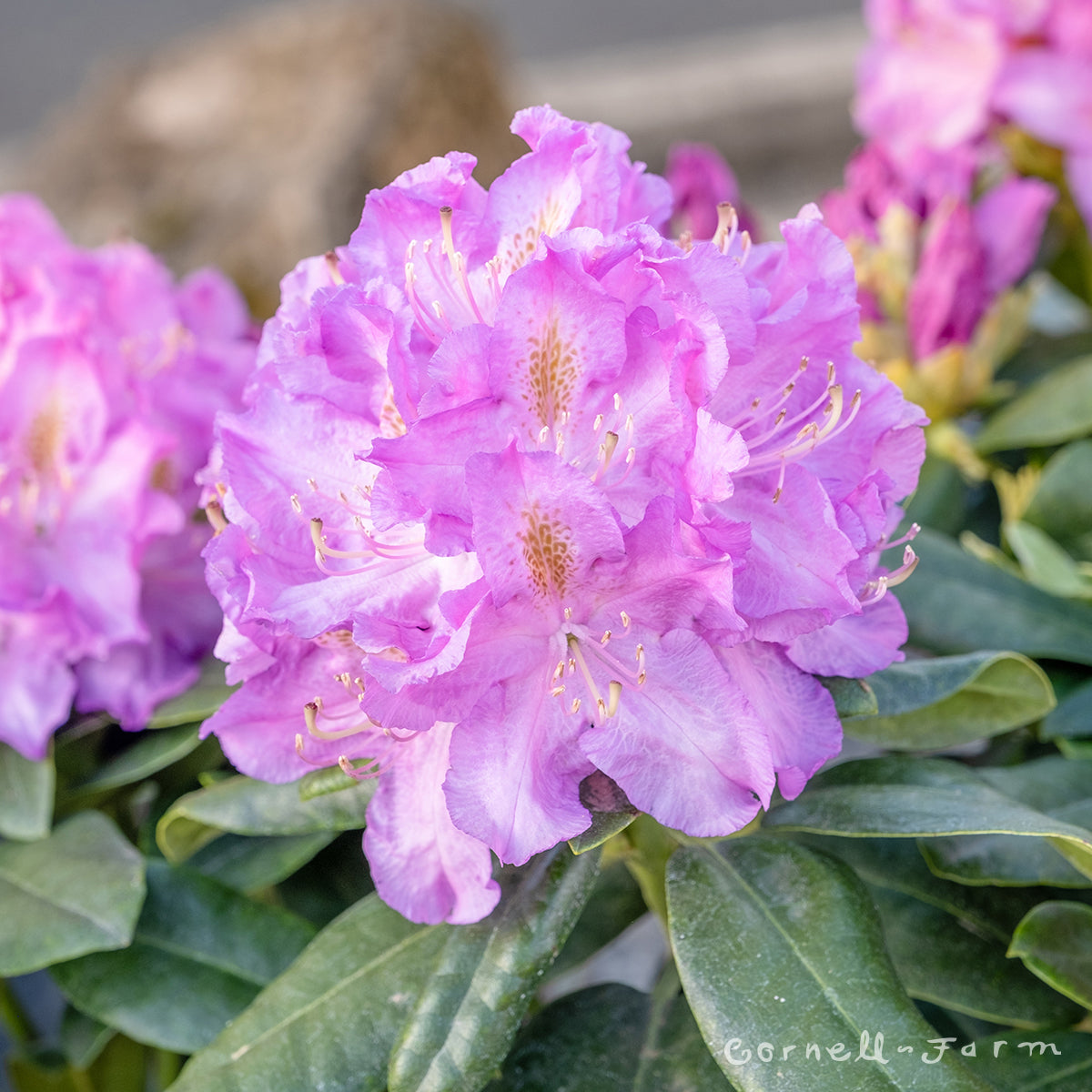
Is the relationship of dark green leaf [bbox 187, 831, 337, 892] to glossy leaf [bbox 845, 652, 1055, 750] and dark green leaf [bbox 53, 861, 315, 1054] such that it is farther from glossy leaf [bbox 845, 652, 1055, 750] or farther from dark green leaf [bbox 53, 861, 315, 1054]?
glossy leaf [bbox 845, 652, 1055, 750]

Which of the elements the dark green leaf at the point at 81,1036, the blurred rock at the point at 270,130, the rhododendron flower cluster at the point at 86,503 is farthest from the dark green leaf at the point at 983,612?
the blurred rock at the point at 270,130

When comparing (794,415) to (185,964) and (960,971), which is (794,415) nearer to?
(960,971)

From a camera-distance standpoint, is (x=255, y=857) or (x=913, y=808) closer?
(x=913, y=808)

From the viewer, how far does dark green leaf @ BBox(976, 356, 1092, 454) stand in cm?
89

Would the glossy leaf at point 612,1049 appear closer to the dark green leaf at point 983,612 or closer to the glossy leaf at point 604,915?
the glossy leaf at point 604,915

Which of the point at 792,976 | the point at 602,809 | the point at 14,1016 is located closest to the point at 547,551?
the point at 602,809

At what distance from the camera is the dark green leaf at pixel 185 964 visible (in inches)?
27.3

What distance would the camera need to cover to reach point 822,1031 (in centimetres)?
51

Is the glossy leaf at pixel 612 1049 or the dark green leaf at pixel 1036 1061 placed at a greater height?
the glossy leaf at pixel 612 1049

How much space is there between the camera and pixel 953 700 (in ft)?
2.28

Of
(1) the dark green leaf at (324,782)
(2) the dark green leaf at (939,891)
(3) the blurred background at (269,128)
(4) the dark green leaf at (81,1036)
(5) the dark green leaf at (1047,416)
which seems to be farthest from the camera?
(3) the blurred background at (269,128)

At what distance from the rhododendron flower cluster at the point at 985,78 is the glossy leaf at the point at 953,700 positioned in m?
0.50

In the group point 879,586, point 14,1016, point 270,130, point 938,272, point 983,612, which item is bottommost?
point 270,130

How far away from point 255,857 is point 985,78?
821 mm
